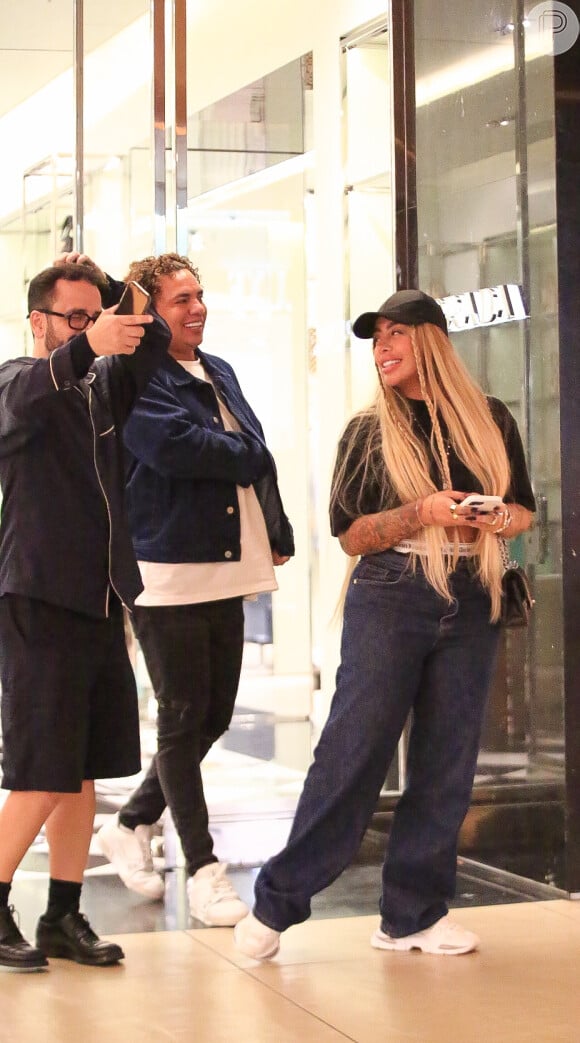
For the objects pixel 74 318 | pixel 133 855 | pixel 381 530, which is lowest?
pixel 133 855

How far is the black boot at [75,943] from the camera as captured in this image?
11.4 feet

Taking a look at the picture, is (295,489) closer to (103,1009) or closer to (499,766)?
(499,766)

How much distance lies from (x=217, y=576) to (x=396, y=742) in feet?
2.62

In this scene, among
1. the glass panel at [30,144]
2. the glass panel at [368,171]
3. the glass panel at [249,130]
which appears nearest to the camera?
the glass panel at [30,144]

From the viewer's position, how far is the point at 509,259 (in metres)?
4.46

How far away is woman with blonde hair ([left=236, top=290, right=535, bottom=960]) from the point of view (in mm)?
3453

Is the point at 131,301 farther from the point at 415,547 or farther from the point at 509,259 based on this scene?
the point at 509,259

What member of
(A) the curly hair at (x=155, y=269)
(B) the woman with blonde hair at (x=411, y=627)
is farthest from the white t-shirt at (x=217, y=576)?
(B) the woman with blonde hair at (x=411, y=627)

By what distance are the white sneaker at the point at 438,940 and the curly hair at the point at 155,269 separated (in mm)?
1791

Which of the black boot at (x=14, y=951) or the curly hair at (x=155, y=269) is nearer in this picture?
the black boot at (x=14, y=951)

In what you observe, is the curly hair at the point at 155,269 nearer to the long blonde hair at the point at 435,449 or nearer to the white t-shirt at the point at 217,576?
the white t-shirt at the point at 217,576

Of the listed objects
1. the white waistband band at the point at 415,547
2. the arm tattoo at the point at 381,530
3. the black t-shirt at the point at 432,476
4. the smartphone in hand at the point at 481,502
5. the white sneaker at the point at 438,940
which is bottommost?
the white sneaker at the point at 438,940

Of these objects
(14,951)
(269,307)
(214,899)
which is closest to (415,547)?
(214,899)

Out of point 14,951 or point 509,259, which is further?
point 509,259
